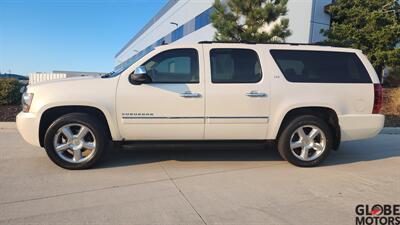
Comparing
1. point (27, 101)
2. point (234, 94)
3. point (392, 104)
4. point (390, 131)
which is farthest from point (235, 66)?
point (392, 104)

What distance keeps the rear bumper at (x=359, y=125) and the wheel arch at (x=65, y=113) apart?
3.61m

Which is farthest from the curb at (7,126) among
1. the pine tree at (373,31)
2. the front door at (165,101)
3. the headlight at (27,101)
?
the pine tree at (373,31)

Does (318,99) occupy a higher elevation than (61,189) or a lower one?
higher

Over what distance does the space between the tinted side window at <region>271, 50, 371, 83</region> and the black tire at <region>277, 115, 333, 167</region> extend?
0.63m

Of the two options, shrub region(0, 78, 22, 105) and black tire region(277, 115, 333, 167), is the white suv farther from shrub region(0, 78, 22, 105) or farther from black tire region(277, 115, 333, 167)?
shrub region(0, 78, 22, 105)

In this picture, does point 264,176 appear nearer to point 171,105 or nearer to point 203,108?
point 203,108

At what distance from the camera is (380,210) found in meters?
3.90

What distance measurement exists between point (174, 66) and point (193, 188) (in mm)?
1895

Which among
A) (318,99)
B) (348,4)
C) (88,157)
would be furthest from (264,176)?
(348,4)

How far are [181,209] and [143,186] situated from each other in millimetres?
915

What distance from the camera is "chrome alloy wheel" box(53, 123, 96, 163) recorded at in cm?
511

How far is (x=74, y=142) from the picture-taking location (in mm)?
5148

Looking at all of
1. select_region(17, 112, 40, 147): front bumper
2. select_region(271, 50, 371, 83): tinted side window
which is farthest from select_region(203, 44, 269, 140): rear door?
select_region(17, 112, 40, 147): front bumper

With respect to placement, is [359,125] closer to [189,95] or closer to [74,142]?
[189,95]
